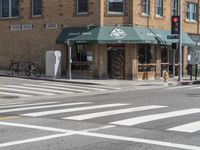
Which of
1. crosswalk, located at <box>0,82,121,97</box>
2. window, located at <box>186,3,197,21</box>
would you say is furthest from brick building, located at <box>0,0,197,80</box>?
crosswalk, located at <box>0,82,121,97</box>

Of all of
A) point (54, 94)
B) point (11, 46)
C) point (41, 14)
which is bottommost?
point (54, 94)

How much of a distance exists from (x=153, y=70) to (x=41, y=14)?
30.2 ft

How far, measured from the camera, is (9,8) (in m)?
37.0

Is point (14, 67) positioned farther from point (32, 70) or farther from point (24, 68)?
point (32, 70)

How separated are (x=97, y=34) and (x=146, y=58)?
455cm

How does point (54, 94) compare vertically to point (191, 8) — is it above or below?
below

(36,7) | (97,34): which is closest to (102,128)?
(97,34)

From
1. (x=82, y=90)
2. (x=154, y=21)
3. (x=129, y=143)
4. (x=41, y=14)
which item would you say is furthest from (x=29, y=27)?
(x=129, y=143)

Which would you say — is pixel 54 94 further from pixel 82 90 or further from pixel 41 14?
pixel 41 14

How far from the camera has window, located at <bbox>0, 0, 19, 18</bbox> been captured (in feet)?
120

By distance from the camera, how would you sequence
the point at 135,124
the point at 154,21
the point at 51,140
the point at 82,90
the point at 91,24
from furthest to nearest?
the point at 154,21
the point at 91,24
the point at 82,90
the point at 135,124
the point at 51,140

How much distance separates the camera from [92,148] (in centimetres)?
866

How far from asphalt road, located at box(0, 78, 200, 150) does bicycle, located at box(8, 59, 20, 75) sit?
63.6 ft

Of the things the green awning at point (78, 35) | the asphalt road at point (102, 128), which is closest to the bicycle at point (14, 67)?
the green awning at point (78, 35)
